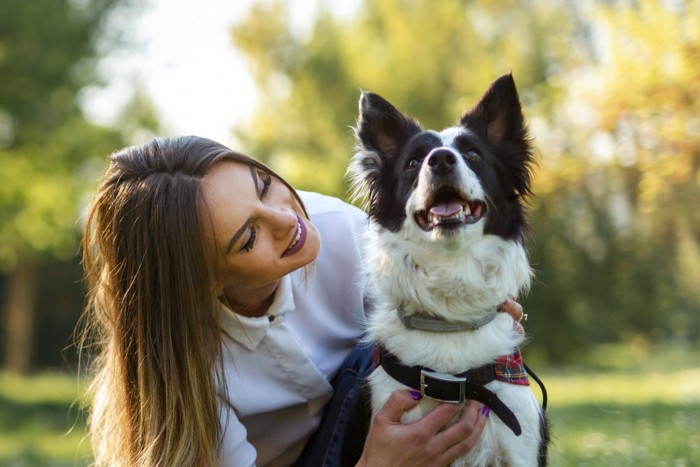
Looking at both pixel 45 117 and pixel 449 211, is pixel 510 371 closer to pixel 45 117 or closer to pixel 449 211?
pixel 449 211

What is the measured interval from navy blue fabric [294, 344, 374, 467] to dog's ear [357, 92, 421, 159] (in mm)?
782

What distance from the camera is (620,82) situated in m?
7.94

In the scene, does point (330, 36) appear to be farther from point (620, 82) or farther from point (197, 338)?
point (197, 338)

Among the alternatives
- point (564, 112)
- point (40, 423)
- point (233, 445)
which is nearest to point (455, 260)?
point (233, 445)

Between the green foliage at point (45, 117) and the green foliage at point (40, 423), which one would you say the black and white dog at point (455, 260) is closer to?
the green foliage at point (40, 423)

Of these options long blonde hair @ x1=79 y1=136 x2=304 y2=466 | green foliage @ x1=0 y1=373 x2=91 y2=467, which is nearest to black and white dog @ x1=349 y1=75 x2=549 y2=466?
long blonde hair @ x1=79 y1=136 x2=304 y2=466

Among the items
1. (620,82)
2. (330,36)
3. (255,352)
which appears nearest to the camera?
(255,352)

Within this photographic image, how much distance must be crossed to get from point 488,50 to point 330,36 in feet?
14.9

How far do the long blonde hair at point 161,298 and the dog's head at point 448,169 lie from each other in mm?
490

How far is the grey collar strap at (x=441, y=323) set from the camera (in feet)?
9.23

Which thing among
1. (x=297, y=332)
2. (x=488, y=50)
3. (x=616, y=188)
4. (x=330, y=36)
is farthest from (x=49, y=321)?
(x=297, y=332)

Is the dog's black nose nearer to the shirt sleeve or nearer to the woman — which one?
the woman

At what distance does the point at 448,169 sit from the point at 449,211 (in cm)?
18

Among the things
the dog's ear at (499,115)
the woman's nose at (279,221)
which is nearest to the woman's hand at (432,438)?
the woman's nose at (279,221)
